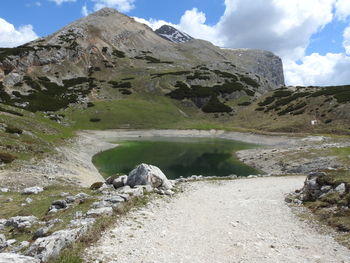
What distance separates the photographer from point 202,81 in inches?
Answer: 6959

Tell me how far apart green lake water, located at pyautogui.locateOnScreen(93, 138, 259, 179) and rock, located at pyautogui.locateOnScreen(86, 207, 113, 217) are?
30271mm

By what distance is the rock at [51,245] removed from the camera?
1042 centimetres

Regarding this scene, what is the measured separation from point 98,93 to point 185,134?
5838cm

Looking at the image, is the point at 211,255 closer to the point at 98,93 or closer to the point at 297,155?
the point at 297,155

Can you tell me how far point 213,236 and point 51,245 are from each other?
7757 millimetres

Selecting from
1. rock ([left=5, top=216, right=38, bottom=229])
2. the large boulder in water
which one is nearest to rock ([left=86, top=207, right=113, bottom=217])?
rock ([left=5, top=216, right=38, bottom=229])

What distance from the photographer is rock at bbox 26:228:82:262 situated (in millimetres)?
10423

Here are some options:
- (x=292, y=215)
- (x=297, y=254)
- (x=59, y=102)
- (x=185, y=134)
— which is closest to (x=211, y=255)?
(x=297, y=254)

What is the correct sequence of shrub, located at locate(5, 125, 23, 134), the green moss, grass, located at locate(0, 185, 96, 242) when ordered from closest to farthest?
1. grass, located at locate(0, 185, 96, 242)
2. shrub, located at locate(5, 125, 23, 134)
3. the green moss

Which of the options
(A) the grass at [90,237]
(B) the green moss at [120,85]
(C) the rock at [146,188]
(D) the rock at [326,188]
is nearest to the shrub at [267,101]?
(B) the green moss at [120,85]

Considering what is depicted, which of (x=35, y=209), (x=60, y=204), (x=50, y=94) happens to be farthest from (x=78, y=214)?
(x=50, y=94)

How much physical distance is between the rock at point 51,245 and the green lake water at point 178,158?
114ft

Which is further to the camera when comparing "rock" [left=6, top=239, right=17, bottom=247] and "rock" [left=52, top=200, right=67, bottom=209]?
"rock" [left=52, top=200, right=67, bottom=209]

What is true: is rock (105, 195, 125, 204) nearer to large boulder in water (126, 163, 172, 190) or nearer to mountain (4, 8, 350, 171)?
large boulder in water (126, 163, 172, 190)
